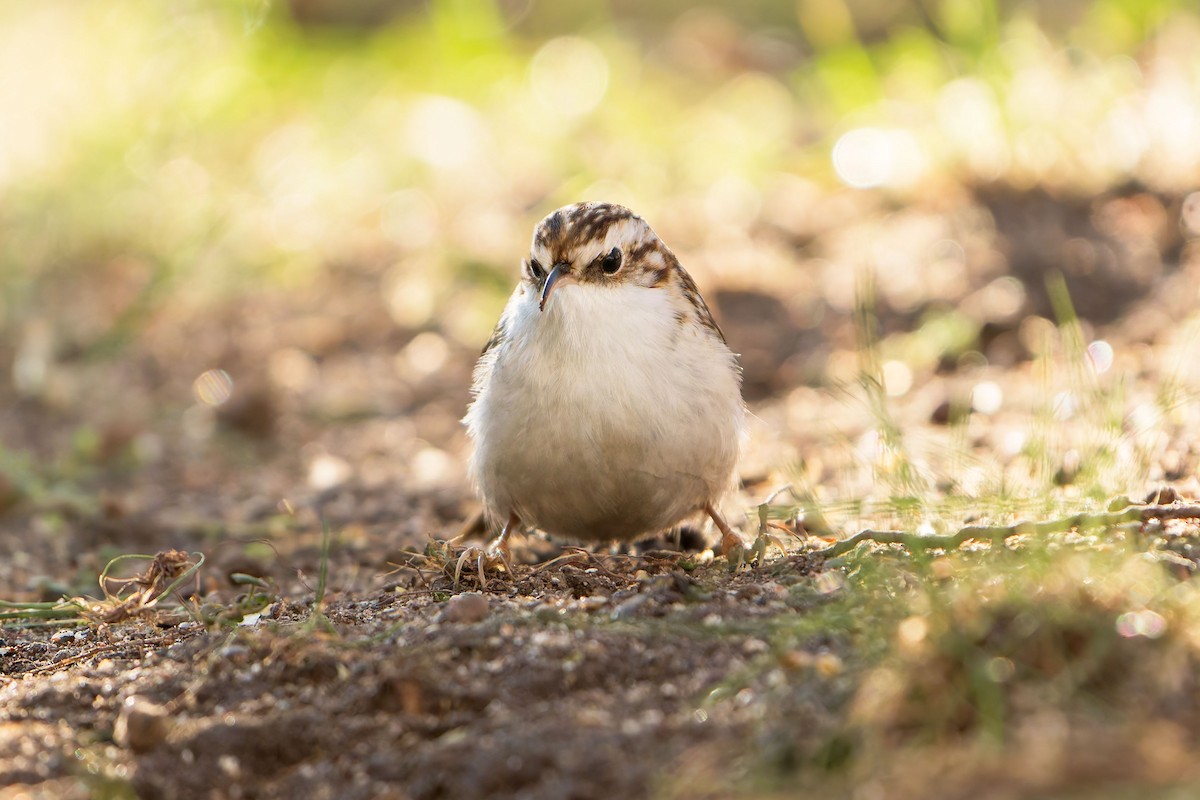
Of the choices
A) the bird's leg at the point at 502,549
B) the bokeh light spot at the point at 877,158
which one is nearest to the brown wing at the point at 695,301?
the bird's leg at the point at 502,549

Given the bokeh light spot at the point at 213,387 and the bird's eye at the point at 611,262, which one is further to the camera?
the bokeh light spot at the point at 213,387

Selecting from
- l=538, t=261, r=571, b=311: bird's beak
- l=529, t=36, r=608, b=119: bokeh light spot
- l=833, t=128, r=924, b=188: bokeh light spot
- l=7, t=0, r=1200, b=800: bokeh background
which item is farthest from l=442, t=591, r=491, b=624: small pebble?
l=529, t=36, r=608, b=119: bokeh light spot

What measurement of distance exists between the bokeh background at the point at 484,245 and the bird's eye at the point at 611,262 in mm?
1099

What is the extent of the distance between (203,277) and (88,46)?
3.52m

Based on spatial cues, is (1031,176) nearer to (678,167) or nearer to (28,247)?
(678,167)

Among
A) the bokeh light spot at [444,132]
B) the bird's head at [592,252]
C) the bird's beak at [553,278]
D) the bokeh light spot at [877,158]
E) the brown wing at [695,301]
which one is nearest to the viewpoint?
the bird's beak at [553,278]

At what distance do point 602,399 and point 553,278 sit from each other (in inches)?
20.1

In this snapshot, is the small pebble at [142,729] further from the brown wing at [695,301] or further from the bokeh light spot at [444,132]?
the bokeh light spot at [444,132]

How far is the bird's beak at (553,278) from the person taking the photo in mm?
4898

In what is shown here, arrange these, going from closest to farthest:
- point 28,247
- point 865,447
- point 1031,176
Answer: point 865,447 → point 1031,176 → point 28,247

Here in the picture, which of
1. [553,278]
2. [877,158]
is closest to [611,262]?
[553,278]

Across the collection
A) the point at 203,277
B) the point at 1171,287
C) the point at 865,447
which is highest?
the point at 203,277

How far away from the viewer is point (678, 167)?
10906mm

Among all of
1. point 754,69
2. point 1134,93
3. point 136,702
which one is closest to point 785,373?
point 1134,93
